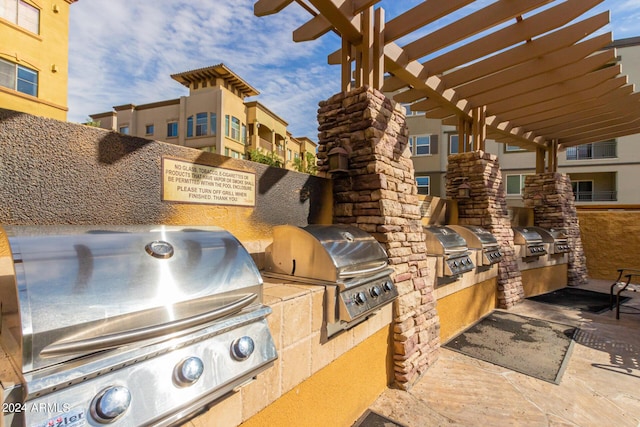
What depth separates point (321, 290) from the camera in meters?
2.33

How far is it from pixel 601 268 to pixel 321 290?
1246cm

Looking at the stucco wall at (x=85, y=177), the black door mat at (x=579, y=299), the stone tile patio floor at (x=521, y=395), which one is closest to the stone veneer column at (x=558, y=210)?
the black door mat at (x=579, y=299)

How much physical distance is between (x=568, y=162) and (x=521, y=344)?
62.4 ft

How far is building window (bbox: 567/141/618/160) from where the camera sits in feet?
56.0

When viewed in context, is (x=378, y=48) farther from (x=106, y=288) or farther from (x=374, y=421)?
(x=374, y=421)

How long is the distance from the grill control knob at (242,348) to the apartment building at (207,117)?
2027 centimetres

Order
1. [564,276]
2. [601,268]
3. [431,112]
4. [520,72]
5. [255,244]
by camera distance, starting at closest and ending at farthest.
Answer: [255,244]
[520,72]
[431,112]
[564,276]
[601,268]

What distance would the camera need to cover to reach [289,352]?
205cm

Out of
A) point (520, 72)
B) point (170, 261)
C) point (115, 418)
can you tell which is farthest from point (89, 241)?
point (520, 72)

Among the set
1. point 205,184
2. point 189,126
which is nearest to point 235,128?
point 189,126

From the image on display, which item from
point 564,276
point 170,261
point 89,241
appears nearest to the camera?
point 89,241

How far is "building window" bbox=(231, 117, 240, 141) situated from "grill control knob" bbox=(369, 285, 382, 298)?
68.3ft

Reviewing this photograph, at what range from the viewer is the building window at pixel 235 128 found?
21.5 m

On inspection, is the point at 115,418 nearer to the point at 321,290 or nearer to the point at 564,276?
the point at 321,290
